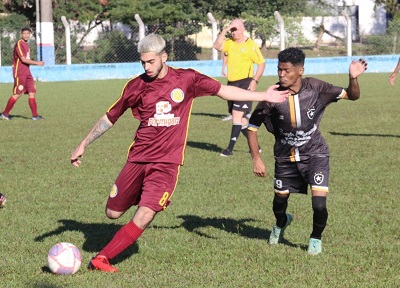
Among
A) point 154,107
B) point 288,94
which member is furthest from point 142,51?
point 288,94

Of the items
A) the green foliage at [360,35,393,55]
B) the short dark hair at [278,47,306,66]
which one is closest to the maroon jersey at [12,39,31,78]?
the short dark hair at [278,47,306,66]

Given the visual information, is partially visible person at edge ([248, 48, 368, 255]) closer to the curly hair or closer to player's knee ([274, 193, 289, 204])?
player's knee ([274, 193, 289, 204])

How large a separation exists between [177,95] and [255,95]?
1.98ft

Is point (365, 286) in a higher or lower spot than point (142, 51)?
lower

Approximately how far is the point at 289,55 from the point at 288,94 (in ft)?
1.04

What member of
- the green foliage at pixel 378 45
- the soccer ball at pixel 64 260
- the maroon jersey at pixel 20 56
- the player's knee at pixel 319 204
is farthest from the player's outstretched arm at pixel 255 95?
the green foliage at pixel 378 45

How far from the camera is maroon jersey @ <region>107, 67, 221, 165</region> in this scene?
617 cm

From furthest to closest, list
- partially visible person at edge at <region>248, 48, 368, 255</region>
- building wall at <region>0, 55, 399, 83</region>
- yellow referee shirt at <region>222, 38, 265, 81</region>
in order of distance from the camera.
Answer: building wall at <region>0, 55, 399, 83</region> → yellow referee shirt at <region>222, 38, 265, 81</region> → partially visible person at edge at <region>248, 48, 368, 255</region>

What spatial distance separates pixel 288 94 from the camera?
252 inches

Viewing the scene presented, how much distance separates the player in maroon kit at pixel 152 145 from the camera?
6098 millimetres

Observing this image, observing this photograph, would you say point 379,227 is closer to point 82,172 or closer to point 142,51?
point 142,51

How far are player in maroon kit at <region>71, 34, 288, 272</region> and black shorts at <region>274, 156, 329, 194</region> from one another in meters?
0.71

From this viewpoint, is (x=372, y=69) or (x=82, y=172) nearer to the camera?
(x=82, y=172)

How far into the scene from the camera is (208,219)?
810 centimetres
